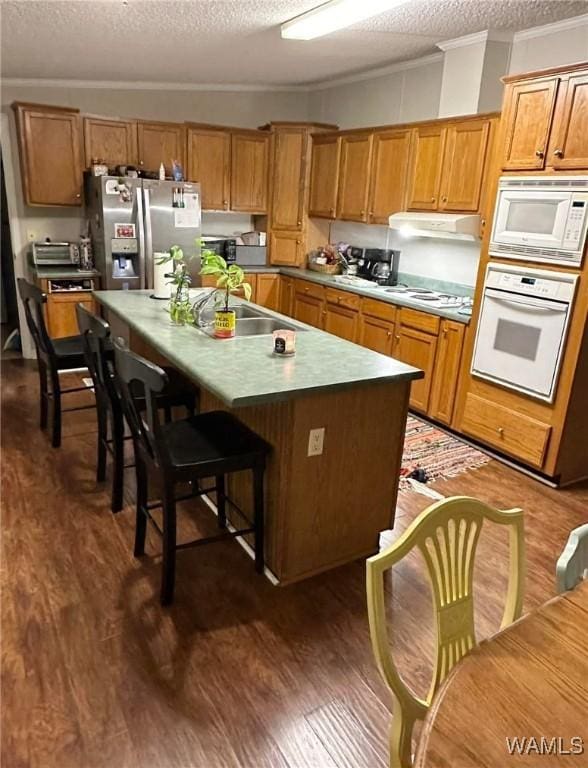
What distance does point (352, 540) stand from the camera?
250 centimetres

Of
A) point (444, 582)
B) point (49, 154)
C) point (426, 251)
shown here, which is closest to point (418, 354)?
point (426, 251)

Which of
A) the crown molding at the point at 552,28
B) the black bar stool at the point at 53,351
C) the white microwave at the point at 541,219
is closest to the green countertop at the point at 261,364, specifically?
the black bar stool at the point at 53,351

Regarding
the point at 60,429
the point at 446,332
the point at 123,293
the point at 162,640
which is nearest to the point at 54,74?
the point at 123,293

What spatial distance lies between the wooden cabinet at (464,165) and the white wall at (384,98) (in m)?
0.73

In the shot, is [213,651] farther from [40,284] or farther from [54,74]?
[54,74]

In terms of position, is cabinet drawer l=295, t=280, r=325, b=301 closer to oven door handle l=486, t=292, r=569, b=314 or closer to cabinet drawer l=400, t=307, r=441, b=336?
cabinet drawer l=400, t=307, r=441, b=336

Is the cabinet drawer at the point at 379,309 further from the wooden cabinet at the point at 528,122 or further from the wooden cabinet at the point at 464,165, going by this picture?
the wooden cabinet at the point at 528,122

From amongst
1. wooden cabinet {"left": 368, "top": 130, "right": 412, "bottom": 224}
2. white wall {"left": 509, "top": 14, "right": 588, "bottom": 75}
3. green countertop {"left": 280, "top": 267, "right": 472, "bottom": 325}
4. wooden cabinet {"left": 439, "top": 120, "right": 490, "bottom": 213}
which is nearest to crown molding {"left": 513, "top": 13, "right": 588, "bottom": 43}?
white wall {"left": 509, "top": 14, "right": 588, "bottom": 75}

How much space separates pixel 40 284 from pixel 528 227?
3.94m

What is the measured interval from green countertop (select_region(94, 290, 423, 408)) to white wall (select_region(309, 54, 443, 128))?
2901 mm

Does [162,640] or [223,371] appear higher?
[223,371]

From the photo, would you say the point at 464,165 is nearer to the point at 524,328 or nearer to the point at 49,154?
the point at 524,328

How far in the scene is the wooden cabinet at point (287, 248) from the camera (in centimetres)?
586

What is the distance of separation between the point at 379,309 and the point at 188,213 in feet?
6.73
